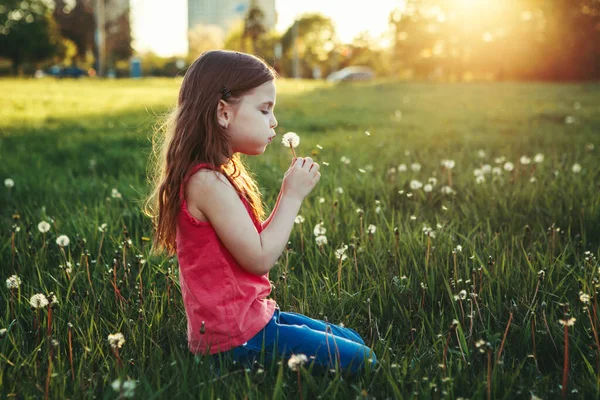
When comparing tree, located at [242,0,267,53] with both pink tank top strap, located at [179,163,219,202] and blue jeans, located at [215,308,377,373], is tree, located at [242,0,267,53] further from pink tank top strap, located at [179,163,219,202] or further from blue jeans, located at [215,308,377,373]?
blue jeans, located at [215,308,377,373]

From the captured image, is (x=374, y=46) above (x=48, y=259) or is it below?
above

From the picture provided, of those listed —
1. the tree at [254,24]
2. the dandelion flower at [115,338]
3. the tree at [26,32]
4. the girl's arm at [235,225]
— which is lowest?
the dandelion flower at [115,338]

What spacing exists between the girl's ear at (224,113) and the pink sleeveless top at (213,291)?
18cm

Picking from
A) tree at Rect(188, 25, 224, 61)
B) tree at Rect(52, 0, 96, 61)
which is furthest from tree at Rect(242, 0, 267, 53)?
tree at Rect(52, 0, 96, 61)

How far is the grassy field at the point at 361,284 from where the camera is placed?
1.89 m

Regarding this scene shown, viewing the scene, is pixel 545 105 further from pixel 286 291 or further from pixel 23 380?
pixel 23 380

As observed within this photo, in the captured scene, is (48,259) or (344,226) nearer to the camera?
(48,259)

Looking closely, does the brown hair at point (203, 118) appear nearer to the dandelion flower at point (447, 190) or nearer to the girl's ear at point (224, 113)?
the girl's ear at point (224, 113)

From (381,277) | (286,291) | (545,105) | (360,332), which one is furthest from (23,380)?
(545,105)

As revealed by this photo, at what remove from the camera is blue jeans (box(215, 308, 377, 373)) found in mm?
2012

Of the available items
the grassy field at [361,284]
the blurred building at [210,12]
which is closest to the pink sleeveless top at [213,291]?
the grassy field at [361,284]

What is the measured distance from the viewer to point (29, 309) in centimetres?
247

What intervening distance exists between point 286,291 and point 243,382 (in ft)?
2.26

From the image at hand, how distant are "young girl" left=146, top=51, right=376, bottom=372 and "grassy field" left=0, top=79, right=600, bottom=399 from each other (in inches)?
4.4
